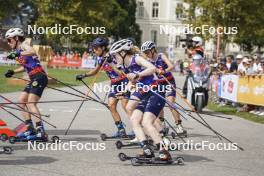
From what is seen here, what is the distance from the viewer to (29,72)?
1261 cm

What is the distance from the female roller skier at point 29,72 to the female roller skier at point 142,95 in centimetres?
249

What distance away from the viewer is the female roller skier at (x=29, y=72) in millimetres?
12219

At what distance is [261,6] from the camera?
194 feet

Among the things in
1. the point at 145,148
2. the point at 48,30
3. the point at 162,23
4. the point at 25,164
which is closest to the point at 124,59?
the point at 145,148

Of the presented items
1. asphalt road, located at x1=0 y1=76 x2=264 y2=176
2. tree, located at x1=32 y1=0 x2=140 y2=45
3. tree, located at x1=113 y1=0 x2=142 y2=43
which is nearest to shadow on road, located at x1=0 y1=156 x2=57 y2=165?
asphalt road, located at x1=0 y1=76 x2=264 y2=176

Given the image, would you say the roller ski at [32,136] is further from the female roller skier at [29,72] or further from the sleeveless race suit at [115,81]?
the sleeveless race suit at [115,81]

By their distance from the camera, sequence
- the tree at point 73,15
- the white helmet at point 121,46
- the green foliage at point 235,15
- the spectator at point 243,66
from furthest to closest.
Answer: the tree at point 73,15 < the green foliage at point 235,15 < the spectator at point 243,66 < the white helmet at point 121,46

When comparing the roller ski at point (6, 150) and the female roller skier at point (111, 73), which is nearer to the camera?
the roller ski at point (6, 150)

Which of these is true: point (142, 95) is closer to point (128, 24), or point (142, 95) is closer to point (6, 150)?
point (6, 150)

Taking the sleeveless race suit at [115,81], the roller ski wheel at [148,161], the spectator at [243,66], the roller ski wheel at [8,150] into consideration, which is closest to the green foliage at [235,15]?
the spectator at [243,66]

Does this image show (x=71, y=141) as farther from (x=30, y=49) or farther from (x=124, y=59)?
(x=124, y=59)

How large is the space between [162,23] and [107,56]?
3741 inches

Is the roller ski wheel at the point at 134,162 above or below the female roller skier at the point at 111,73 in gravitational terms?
below

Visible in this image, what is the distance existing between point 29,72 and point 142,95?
2937 millimetres
